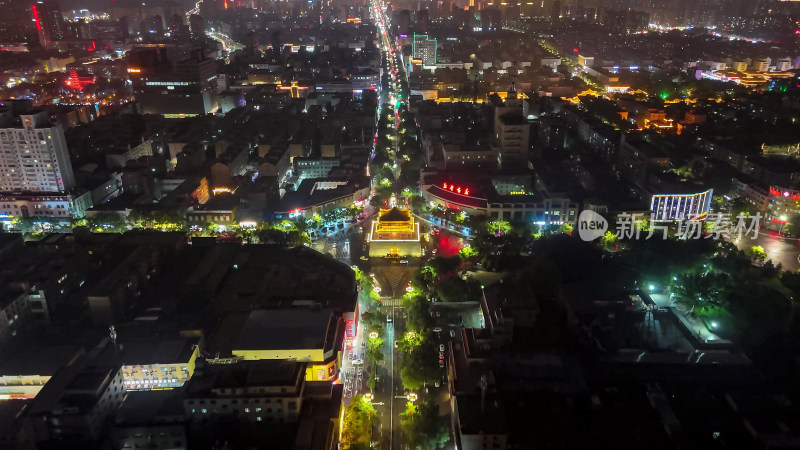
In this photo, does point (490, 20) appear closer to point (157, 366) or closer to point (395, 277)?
point (395, 277)

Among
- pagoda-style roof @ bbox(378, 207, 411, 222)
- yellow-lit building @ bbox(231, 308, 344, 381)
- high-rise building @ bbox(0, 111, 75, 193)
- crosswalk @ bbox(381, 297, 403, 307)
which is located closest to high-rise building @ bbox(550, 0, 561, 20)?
pagoda-style roof @ bbox(378, 207, 411, 222)

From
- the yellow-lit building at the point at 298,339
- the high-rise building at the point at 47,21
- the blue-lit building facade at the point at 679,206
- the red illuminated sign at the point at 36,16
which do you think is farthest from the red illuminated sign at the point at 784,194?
the red illuminated sign at the point at 36,16

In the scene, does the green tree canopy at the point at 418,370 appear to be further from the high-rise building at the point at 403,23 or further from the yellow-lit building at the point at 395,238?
the high-rise building at the point at 403,23

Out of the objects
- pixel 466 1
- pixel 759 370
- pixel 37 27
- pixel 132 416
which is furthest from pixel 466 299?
pixel 466 1

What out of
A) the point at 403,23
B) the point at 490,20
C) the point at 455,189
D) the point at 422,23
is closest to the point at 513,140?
the point at 455,189

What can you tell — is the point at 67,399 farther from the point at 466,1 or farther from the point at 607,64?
the point at 466,1

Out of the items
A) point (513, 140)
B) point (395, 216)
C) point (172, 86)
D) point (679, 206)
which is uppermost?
point (172, 86)
